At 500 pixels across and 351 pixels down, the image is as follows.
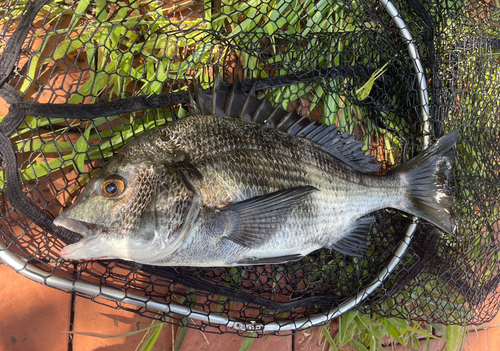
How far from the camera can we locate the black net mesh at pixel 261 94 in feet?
4.48

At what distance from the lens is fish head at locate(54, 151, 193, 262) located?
1.05 m

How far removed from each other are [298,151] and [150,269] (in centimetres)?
90

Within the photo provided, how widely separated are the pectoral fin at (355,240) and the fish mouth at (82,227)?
1.12 metres

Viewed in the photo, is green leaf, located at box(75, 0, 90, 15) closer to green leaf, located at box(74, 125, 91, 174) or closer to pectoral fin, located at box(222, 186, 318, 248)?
green leaf, located at box(74, 125, 91, 174)

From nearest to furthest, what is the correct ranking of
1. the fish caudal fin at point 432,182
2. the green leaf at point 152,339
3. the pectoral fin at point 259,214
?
the pectoral fin at point 259,214 → the green leaf at point 152,339 → the fish caudal fin at point 432,182

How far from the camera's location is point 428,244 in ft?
6.16

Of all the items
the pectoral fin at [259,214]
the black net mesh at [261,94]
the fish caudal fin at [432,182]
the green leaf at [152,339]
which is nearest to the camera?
the pectoral fin at [259,214]

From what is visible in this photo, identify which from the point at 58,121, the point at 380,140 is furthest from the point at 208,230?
the point at 380,140

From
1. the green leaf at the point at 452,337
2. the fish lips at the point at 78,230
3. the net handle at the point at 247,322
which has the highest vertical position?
the fish lips at the point at 78,230

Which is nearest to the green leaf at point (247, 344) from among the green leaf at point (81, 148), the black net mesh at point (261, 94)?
the black net mesh at point (261, 94)

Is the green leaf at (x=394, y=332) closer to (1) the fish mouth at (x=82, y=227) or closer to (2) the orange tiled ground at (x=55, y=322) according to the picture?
(2) the orange tiled ground at (x=55, y=322)

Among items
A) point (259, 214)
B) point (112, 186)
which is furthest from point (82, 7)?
point (259, 214)

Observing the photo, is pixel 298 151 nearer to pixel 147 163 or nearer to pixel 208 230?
pixel 208 230

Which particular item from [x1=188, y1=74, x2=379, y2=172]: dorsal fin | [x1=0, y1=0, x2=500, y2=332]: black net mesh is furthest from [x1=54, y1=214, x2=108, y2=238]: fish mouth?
[x1=188, y1=74, x2=379, y2=172]: dorsal fin
